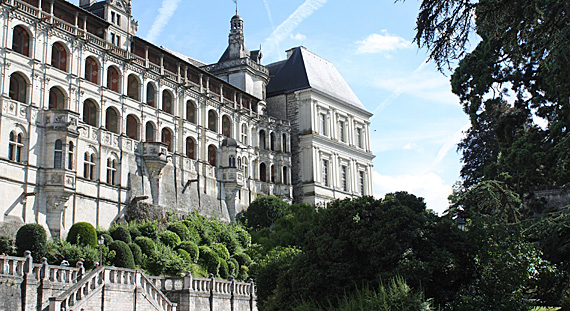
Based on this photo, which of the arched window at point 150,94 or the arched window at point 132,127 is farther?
the arched window at point 150,94

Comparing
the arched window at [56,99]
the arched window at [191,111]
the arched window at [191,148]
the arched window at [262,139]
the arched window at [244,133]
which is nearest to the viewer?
the arched window at [56,99]

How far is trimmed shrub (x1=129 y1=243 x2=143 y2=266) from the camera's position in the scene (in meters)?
32.5

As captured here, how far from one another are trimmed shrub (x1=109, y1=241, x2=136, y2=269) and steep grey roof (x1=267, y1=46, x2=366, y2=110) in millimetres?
32739

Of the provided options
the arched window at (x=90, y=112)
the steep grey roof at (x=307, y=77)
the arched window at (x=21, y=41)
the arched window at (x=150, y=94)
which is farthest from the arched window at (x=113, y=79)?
the steep grey roof at (x=307, y=77)

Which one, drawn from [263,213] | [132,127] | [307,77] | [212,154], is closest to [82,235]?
[132,127]

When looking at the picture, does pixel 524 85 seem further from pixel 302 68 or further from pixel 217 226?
pixel 302 68

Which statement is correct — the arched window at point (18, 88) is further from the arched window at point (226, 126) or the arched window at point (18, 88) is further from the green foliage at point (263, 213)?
the green foliage at point (263, 213)

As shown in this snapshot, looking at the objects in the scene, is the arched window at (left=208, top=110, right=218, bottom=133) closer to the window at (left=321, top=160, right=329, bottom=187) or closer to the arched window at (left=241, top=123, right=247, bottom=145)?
the arched window at (left=241, top=123, right=247, bottom=145)

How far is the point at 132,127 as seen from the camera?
43125 millimetres

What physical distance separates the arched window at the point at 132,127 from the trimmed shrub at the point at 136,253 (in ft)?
37.7

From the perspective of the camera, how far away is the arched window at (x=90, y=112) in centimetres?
3916

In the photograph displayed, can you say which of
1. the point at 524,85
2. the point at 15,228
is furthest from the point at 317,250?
the point at 15,228

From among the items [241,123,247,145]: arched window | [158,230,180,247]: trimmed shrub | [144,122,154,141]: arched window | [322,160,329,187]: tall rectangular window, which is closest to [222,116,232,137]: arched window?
[241,123,247,145]: arched window

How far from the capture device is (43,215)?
34469mm
